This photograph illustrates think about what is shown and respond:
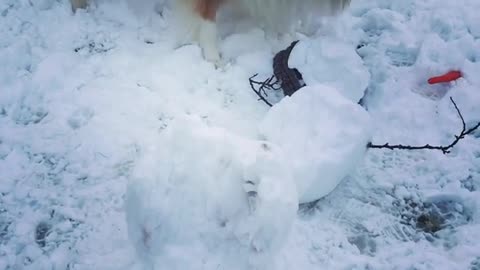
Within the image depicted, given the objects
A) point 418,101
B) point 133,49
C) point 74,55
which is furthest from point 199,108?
point 418,101

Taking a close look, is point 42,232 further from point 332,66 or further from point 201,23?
point 332,66

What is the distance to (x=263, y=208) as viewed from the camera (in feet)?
4.84

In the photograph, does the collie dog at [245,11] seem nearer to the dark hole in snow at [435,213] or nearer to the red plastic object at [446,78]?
the red plastic object at [446,78]

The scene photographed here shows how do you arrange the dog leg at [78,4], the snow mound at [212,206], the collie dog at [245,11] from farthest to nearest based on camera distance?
the dog leg at [78,4] < the collie dog at [245,11] < the snow mound at [212,206]

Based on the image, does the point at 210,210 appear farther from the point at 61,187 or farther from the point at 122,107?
the point at 122,107

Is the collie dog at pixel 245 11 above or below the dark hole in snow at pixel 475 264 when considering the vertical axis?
above

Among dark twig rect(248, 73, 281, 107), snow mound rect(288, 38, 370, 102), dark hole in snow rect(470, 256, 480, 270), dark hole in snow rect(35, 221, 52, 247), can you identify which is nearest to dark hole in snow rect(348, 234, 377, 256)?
dark hole in snow rect(470, 256, 480, 270)

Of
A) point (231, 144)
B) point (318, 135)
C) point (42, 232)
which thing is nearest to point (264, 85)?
point (318, 135)

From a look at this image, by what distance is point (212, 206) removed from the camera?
154 cm

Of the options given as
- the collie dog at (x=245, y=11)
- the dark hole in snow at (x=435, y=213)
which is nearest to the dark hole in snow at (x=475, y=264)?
the dark hole in snow at (x=435, y=213)

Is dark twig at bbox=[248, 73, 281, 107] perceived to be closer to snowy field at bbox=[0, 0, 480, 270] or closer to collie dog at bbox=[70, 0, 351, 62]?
snowy field at bbox=[0, 0, 480, 270]

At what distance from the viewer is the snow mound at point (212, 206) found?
1.49 metres

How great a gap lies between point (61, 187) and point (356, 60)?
137 centimetres

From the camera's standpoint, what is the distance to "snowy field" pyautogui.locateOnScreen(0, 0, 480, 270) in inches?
61.4
